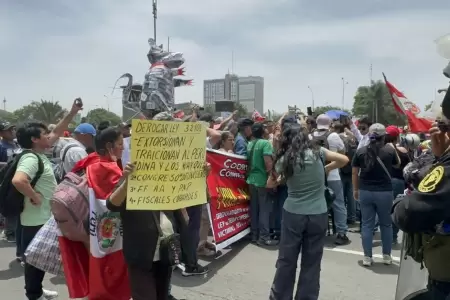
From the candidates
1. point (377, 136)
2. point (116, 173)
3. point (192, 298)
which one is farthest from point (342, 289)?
point (116, 173)

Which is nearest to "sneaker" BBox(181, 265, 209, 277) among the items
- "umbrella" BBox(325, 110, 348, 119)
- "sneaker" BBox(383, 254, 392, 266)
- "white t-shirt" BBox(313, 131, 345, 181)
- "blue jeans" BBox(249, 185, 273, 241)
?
"blue jeans" BBox(249, 185, 273, 241)

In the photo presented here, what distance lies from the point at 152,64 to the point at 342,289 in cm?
474

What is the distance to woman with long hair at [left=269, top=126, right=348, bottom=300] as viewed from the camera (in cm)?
430

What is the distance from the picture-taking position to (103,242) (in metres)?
3.74

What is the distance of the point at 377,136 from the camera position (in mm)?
6266

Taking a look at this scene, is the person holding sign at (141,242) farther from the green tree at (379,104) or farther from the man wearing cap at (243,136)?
the green tree at (379,104)

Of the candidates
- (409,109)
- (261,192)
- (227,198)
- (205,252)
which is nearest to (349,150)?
(409,109)

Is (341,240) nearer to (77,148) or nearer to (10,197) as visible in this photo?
(77,148)

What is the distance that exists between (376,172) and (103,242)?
3848mm

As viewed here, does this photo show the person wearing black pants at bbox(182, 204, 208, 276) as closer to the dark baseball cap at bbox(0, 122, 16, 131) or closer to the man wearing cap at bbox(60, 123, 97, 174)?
the man wearing cap at bbox(60, 123, 97, 174)

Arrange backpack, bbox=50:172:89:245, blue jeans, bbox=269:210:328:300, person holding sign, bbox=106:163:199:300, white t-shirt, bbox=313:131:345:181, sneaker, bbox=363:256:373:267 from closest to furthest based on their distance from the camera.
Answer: person holding sign, bbox=106:163:199:300
backpack, bbox=50:172:89:245
blue jeans, bbox=269:210:328:300
sneaker, bbox=363:256:373:267
white t-shirt, bbox=313:131:345:181

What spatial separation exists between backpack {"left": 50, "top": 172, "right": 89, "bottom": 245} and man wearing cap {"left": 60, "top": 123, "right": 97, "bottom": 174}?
4.34ft

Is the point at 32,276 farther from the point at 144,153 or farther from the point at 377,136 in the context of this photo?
the point at 377,136

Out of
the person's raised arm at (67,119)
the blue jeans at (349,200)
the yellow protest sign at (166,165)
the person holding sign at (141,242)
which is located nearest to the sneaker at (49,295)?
the person's raised arm at (67,119)
